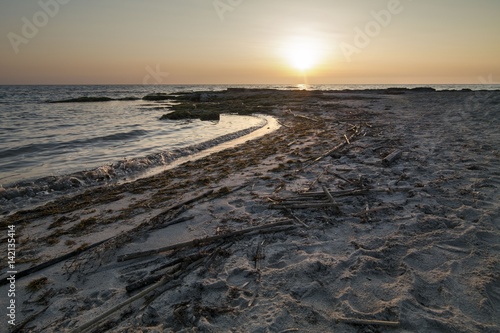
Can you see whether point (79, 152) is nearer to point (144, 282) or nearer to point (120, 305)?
point (144, 282)

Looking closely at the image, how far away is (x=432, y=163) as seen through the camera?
26.7ft

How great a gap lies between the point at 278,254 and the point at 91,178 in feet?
22.8

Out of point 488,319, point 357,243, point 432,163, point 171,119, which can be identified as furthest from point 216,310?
point 171,119

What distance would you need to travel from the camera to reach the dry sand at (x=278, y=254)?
301 cm

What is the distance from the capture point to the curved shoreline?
684 cm

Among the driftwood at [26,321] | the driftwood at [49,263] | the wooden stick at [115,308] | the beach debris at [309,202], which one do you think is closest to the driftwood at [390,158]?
the beach debris at [309,202]

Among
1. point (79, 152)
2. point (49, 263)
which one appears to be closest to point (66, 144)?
point (79, 152)

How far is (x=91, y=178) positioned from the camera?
8406 mm

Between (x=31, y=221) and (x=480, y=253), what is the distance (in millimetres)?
8215

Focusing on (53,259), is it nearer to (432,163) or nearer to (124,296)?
(124,296)

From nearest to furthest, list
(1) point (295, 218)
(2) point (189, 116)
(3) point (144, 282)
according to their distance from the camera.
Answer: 1. (3) point (144, 282)
2. (1) point (295, 218)
3. (2) point (189, 116)

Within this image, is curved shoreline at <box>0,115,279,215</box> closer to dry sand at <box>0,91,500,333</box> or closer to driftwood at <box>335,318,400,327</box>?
dry sand at <box>0,91,500,333</box>

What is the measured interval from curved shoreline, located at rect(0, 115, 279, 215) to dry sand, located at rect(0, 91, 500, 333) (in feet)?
2.47

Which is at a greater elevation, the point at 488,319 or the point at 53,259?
the point at 488,319
